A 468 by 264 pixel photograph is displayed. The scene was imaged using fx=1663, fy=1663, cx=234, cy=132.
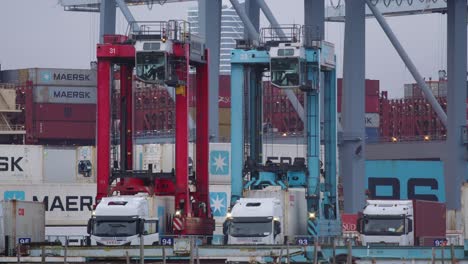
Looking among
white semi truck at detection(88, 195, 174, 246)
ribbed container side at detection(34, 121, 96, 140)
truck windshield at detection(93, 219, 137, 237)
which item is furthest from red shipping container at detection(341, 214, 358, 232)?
ribbed container side at detection(34, 121, 96, 140)

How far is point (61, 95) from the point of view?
117562 millimetres

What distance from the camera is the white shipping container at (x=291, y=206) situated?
6216 centimetres

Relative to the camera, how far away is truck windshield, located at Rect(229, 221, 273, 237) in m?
59.2

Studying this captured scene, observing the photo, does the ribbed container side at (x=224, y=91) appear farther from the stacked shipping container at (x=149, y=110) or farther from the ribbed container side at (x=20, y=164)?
the ribbed container side at (x=20, y=164)

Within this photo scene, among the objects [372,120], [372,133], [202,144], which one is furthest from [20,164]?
[372,133]

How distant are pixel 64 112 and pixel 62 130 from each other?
1279 mm

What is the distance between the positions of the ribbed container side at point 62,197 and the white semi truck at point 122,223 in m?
19.3

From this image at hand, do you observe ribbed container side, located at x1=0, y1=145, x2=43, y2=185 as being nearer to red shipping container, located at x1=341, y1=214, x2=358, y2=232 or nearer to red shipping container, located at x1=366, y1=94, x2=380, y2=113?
red shipping container, located at x1=341, y1=214, x2=358, y2=232

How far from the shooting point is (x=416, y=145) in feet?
364

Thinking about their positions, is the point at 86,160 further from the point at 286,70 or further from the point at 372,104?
the point at 372,104

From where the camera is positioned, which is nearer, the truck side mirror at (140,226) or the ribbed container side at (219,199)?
the truck side mirror at (140,226)

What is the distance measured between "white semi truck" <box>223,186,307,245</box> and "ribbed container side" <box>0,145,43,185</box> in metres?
24.1

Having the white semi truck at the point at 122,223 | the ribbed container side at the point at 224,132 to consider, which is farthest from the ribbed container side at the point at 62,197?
the ribbed container side at the point at 224,132

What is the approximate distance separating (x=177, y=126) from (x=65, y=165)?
66.6ft
